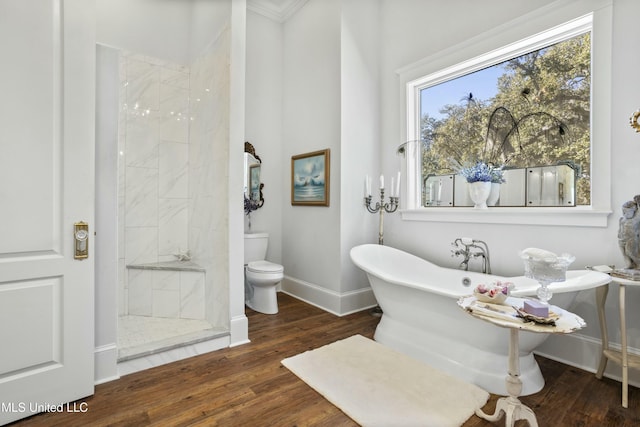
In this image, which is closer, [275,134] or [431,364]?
[431,364]

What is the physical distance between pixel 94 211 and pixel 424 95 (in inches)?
125

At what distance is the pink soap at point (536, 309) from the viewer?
52.0 inches

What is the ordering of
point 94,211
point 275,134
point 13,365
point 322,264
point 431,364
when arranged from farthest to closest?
point 275,134 → point 322,264 → point 431,364 → point 94,211 → point 13,365

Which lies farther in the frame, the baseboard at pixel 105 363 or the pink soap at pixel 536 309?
the baseboard at pixel 105 363

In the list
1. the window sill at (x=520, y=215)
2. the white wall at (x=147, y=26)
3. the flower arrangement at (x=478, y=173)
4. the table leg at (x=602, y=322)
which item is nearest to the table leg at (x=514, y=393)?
the table leg at (x=602, y=322)

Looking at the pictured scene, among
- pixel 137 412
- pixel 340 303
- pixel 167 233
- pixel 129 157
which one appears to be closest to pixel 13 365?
pixel 137 412

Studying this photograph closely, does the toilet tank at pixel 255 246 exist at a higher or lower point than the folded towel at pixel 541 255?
lower

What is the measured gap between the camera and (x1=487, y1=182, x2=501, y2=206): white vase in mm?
2800

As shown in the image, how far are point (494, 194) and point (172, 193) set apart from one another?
10.8 feet

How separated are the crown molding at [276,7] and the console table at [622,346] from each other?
161 inches

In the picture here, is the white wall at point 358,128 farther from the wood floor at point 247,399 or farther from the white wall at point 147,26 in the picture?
the white wall at point 147,26

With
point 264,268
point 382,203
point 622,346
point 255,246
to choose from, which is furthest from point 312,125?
point 622,346

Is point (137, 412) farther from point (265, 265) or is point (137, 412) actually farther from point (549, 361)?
point (549, 361)

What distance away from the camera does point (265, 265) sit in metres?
3.40
